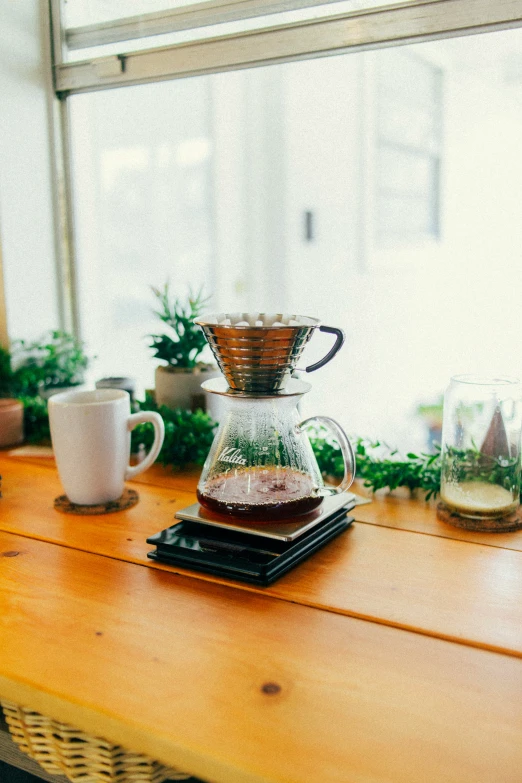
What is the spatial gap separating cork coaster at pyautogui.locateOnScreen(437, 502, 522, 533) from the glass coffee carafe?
19cm

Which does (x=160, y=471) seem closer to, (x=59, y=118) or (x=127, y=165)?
(x=59, y=118)

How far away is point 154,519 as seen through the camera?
98 cm

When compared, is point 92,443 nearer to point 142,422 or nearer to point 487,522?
point 142,422

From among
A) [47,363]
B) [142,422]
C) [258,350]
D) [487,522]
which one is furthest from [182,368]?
[487,522]

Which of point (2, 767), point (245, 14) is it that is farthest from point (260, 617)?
point (245, 14)

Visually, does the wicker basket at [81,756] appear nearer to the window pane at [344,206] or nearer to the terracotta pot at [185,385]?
the terracotta pot at [185,385]

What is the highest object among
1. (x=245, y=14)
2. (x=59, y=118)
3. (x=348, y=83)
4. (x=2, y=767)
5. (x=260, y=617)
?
(x=348, y=83)

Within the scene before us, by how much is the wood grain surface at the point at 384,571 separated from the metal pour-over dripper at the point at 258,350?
0.22 meters

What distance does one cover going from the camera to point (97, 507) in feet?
3.32

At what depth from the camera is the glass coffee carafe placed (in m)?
0.84

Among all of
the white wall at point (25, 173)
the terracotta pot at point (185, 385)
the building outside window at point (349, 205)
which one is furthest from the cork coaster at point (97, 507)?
the building outside window at point (349, 205)

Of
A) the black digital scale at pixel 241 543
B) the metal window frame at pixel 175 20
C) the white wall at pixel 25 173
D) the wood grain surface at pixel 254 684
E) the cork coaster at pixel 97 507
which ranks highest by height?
the metal window frame at pixel 175 20

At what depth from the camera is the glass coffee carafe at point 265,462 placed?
33.0 inches

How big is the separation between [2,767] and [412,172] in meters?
3.91
